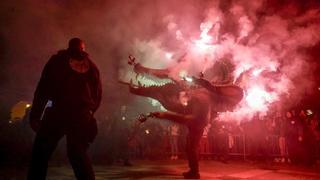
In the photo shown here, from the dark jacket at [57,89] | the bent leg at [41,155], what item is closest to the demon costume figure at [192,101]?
the dark jacket at [57,89]

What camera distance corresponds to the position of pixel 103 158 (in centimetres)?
1141

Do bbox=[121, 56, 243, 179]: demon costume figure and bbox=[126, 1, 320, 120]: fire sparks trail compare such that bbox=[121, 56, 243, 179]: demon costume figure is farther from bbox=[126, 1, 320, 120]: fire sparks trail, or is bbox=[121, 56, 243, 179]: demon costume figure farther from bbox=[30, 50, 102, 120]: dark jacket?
bbox=[30, 50, 102, 120]: dark jacket

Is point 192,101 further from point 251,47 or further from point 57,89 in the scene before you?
point 251,47

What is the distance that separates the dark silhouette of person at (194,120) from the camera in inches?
301

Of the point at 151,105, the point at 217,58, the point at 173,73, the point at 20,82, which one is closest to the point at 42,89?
the point at 173,73

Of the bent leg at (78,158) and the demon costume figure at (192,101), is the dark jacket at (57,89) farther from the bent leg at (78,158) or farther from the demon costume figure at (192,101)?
the demon costume figure at (192,101)

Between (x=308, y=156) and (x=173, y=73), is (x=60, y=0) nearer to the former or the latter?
(x=173, y=73)

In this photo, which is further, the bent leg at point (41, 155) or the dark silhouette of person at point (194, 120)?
the dark silhouette of person at point (194, 120)

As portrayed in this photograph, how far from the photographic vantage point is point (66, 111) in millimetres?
4250

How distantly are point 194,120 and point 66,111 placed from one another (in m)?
4.07

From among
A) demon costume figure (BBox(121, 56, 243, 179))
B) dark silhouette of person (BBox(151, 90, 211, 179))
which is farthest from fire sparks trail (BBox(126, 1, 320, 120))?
dark silhouette of person (BBox(151, 90, 211, 179))

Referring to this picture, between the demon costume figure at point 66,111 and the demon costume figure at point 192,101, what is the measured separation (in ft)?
11.1

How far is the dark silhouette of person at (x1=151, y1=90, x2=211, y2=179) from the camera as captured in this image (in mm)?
7645

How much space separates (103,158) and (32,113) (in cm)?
748
